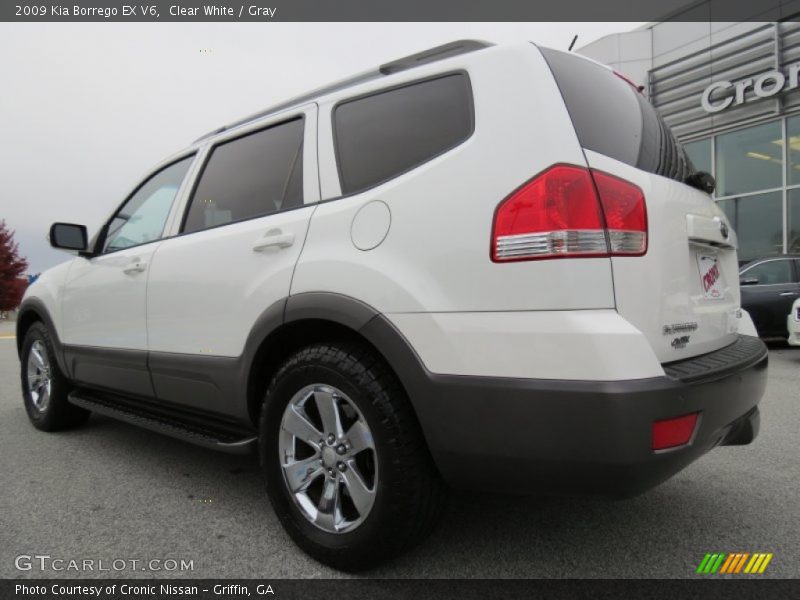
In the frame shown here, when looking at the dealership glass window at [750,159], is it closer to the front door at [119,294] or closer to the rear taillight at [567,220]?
the rear taillight at [567,220]

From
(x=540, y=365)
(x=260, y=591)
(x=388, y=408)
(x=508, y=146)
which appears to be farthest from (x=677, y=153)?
(x=260, y=591)

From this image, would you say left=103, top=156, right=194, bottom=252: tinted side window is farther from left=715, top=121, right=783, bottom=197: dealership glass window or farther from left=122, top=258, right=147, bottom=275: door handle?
left=715, top=121, right=783, bottom=197: dealership glass window

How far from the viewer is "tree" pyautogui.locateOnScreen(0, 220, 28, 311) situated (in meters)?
37.5

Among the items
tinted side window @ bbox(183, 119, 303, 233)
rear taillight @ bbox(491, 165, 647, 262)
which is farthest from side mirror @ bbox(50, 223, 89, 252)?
rear taillight @ bbox(491, 165, 647, 262)

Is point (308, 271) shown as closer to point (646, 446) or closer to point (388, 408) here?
point (388, 408)

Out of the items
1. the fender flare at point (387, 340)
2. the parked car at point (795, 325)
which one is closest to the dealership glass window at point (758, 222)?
the parked car at point (795, 325)

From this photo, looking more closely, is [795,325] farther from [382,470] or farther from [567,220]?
[382,470]

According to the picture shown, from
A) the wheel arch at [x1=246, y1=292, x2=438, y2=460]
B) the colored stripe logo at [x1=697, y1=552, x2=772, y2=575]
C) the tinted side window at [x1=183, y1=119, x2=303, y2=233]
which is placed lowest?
the colored stripe logo at [x1=697, y1=552, x2=772, y2=575]

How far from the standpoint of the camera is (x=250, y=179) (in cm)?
269

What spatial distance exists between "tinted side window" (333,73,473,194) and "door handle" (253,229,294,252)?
302 millimetres

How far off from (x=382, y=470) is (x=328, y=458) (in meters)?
0.29

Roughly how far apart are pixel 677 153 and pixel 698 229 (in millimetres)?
444

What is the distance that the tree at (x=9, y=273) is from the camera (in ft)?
123

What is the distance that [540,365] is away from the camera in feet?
5.18
